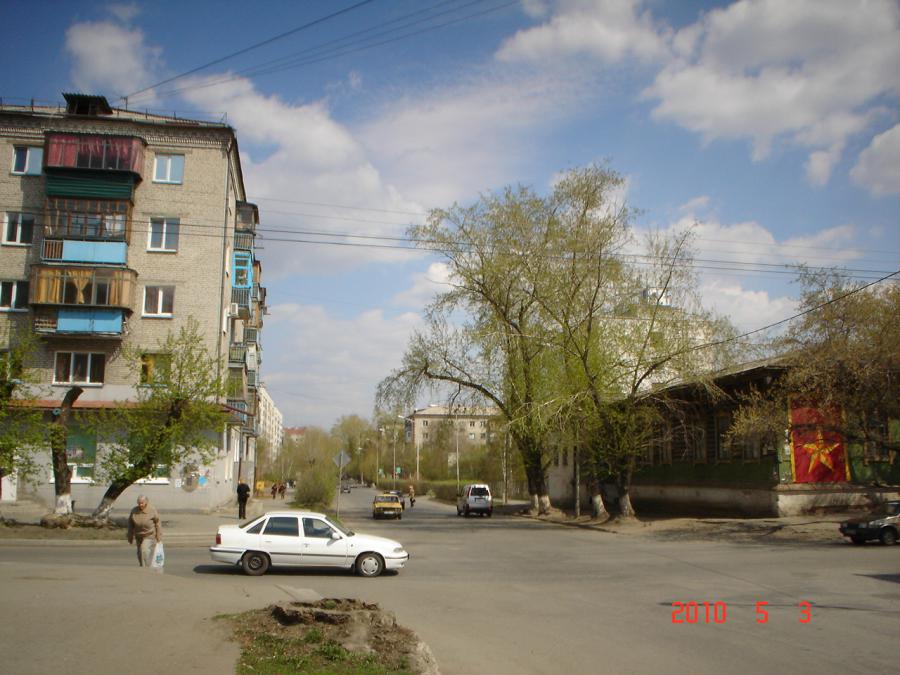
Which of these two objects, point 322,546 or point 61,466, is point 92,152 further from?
point 322,546

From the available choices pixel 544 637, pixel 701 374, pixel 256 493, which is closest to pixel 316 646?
pixel 544 637

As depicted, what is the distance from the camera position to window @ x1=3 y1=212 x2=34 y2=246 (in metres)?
36.0

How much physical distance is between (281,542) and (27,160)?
30.3 metres

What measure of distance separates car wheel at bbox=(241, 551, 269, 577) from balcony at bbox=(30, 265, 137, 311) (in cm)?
2262

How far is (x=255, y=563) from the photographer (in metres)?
15.4

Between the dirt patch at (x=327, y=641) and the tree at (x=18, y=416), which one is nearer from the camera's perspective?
A: the dirt patch at (x=327, y=641)

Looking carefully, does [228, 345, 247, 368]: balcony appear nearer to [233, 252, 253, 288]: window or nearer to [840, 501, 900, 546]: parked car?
[233, 252, 253, 288]: window

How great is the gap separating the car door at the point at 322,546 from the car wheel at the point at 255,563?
788 mm

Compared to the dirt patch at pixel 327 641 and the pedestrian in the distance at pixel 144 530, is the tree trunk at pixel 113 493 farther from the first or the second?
the dirt patch at pixel 327 641

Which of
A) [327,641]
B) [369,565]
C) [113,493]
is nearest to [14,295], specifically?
[113,493]

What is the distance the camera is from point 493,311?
3675 cm

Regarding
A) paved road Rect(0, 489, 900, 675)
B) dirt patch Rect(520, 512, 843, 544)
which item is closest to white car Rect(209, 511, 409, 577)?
paved road Rect(0, 489, 900, 675)

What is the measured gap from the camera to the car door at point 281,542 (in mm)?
15445

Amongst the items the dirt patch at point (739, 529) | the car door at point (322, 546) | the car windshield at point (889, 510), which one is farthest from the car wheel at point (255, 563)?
the car windshield at point (889, 510)
